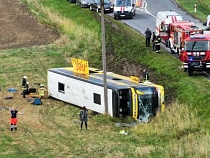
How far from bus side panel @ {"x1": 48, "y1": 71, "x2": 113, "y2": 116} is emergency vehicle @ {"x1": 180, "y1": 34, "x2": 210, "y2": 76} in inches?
251

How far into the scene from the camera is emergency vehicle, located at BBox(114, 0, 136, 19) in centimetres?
6769

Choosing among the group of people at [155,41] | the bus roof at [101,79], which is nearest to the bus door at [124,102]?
the bus roof at [101,79]

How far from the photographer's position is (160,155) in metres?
31.9

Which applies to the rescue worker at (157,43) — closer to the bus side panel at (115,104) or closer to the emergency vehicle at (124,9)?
the bus side panel at (115,104)

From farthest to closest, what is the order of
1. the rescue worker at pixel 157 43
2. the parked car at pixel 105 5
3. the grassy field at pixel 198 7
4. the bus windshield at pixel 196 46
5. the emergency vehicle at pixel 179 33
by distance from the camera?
1. the parked car at pixel 105 5
2. the grassy field at pixel 198 7
3. the rescue worker at pixel 157 43
4. the emergency vehicle at pixel 179 33
5. the bus windshield at pixel 196 46

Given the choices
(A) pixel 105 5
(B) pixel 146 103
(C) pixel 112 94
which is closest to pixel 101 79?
(C) pixel 112 94

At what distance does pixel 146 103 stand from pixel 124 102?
1208mm

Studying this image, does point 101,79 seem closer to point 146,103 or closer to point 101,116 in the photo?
point 101,116

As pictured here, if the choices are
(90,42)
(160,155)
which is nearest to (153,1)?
(90,42)

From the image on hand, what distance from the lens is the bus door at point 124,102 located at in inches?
1592

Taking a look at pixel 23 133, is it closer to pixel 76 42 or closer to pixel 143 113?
pixel 143 113

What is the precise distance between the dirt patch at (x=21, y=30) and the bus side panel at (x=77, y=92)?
17.4m

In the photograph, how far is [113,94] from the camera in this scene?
40.6 metres

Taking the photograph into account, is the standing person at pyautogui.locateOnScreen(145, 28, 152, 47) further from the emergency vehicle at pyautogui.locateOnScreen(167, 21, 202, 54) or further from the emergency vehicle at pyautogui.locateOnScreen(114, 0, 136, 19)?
the emergency vehicle at pyautogui.locateOnScreen(114, 0, 136, 19)
